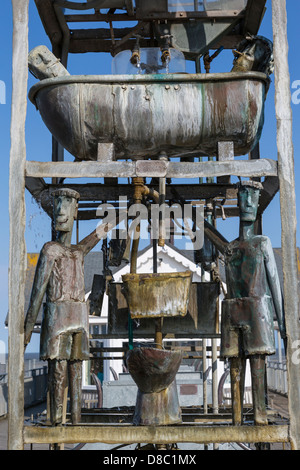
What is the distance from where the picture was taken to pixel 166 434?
17.9ft

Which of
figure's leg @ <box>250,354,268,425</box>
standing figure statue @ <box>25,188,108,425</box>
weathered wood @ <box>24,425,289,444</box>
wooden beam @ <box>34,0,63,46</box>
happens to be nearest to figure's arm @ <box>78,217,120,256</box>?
standing figure statue @ <box>25,188,108,425</box>

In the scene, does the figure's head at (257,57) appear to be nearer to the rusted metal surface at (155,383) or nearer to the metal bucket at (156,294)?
the metal bucket at (156,294)

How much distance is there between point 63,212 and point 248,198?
1.74 meters

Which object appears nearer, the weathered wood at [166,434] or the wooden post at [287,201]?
the weathered wood at [166,434]

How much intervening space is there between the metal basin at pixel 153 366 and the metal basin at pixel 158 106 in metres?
2.00

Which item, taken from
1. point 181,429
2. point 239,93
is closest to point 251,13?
point 239,93

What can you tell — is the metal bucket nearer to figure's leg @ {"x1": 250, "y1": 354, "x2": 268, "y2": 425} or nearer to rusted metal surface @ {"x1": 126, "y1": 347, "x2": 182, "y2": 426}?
rusted metal surface @ {"x1": 126, "y1": 347, "x2": 182, "y2": 426}

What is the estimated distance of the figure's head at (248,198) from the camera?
604cm

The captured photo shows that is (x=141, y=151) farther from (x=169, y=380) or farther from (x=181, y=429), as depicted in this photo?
(x=181, y=429)

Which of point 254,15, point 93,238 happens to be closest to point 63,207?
Result: point 93,238

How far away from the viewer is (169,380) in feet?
19.9

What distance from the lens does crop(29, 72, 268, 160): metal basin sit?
6078mm

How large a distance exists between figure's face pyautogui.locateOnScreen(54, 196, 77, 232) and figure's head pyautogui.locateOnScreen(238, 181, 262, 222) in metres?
1.58

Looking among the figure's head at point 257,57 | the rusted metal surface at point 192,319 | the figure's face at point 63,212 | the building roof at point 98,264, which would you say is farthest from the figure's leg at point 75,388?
the building roof at point 98,264
